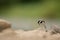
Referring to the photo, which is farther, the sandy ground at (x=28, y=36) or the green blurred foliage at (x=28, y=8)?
the green blurred foliage at (x=28, y=8)

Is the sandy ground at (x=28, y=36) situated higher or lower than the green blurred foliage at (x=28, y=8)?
lower

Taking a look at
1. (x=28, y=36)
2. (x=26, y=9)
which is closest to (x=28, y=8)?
(x=26, y=9)

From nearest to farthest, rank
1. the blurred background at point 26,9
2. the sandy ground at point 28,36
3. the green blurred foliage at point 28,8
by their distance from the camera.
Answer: the sandy ground at point 28,36, the blurred background at point 26,9, the green blurred foliage at point 28,8

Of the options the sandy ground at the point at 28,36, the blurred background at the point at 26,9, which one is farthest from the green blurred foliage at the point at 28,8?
the sandy ground at the point at 28,36

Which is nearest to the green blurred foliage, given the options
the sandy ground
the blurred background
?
the blurred background

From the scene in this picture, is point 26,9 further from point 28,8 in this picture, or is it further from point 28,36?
point 28,36

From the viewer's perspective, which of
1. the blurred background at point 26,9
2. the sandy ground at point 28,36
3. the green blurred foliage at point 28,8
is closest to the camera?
the sandy ground at point 28,36

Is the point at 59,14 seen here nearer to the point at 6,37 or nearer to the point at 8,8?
the point at 8,8

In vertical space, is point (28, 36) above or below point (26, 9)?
below

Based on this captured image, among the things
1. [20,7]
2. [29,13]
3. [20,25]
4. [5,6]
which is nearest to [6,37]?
[20,25]

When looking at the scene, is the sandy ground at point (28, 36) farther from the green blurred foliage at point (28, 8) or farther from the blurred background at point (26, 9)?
the green blurred foliage at point (28, 8)

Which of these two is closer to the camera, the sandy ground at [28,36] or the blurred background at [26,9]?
the sandy ground at [28,36]

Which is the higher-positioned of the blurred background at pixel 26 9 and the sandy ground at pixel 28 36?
the blurred background at pixel 26 9
